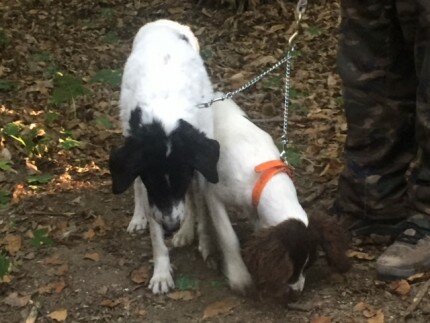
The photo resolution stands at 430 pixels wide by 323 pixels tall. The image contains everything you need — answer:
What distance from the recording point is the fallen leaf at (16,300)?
4.16m

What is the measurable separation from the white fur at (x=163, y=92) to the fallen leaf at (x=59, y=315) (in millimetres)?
521

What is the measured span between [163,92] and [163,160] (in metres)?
A: 0.47

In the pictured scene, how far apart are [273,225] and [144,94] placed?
104 cm

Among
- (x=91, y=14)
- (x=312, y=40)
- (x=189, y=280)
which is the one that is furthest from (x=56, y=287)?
(x=91, y=14)

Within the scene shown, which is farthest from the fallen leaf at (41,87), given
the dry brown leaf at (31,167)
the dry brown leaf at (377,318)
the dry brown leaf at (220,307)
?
the dry brown leaf at (377,318)

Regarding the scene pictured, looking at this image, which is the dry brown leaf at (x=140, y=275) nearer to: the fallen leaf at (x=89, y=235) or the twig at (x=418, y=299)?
the fallen leaf at (x=89, y=235)

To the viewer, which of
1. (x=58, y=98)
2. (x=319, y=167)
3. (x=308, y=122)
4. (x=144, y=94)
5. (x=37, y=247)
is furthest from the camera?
(x=58, y=98)

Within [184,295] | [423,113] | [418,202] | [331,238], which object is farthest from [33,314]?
[423,113]

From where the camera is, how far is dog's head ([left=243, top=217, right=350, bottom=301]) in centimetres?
360

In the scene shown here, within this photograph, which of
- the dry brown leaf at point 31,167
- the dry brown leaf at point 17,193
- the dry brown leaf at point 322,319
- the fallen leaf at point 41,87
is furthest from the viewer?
the fallen leaf at point 41,87

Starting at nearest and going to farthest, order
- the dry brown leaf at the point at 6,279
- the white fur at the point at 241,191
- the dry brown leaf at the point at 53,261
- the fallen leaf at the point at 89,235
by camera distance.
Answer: the white fur at the point at 241,191, the dry brown leaf at the point at 6,279, the dry brown leaf at the point at 53,261, the fallen leaf at the point at 89,235

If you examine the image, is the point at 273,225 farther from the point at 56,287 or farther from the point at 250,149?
the point at 56,287

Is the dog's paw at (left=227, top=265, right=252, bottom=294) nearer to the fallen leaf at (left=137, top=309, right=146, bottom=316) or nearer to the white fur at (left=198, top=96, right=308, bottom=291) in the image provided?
the white fur at (left=198, top=96, right=308, bottom=291)

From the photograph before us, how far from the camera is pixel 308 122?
634 centimetres
